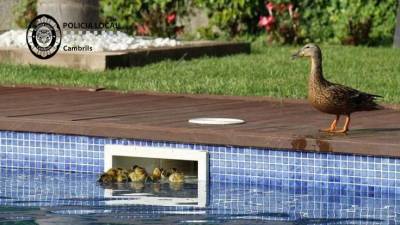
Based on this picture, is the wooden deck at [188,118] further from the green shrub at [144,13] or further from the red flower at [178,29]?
the green shrub at [144,13]

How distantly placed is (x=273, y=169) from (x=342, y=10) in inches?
407

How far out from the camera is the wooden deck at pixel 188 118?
9.69 meters

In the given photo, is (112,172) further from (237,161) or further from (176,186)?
(237,161)

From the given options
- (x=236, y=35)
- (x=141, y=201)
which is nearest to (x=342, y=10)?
(x=236, y=35)

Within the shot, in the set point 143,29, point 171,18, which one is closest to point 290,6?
point 171,18

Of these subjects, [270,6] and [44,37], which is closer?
[44,37]

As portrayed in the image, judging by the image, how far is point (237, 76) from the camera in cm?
1475

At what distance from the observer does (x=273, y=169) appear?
9891mm

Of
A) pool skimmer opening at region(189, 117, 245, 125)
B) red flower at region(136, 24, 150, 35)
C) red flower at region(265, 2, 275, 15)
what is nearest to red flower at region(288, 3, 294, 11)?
red flower at region(265, 2, 275, 15)

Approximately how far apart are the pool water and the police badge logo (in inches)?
216

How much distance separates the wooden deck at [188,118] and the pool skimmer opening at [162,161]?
0.36 ft

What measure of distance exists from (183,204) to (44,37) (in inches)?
291

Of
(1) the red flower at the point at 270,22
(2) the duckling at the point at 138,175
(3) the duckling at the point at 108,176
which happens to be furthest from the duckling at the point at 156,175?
(1) the red flower at the point at 270,22

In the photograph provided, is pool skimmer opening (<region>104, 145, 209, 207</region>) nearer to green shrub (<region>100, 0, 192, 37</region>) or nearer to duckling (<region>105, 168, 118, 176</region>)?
duckling (<region>105, 168, 118, 176</region>)
